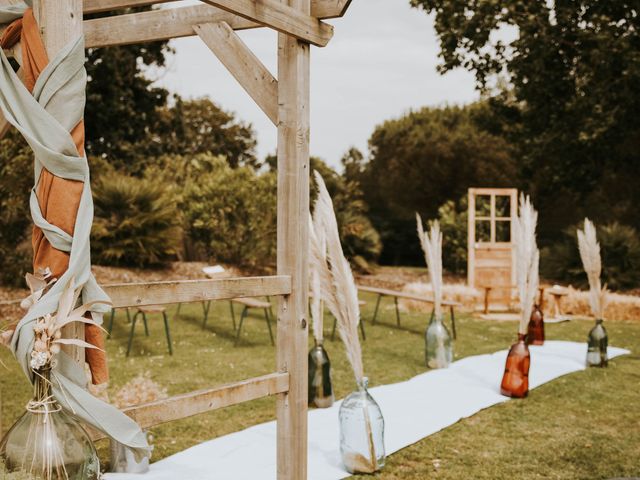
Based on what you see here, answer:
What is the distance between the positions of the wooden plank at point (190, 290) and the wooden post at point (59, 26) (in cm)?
26

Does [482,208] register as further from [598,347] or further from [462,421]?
[462,421]

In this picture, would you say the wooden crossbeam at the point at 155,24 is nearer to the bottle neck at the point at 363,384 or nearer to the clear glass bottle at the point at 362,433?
the bottle neck at the point at 363,384

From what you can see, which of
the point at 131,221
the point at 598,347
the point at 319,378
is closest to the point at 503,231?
the point at 131,221

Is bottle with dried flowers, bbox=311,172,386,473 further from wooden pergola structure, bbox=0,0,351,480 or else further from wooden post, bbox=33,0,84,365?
wooden post, bbox=33,0,84,365

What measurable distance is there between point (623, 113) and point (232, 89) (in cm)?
2133

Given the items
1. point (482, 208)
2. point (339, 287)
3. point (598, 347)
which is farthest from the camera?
point (482, 208)

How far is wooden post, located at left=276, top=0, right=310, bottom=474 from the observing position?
3420 millimetres

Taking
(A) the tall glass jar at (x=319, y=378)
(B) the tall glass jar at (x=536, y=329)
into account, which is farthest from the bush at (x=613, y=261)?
(A) the tall glass jar at (x=319, y=378)

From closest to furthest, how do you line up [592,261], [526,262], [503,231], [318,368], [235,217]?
[318,368]
[526,262]
[592,261]
[235,217]
[503,231]

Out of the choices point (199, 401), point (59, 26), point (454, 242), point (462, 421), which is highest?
point (59, 26)

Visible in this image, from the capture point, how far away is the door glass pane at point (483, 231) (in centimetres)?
1437

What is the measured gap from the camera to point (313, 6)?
11.4 feet

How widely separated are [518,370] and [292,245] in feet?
9.99

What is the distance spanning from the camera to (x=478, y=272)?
11.9 meters
